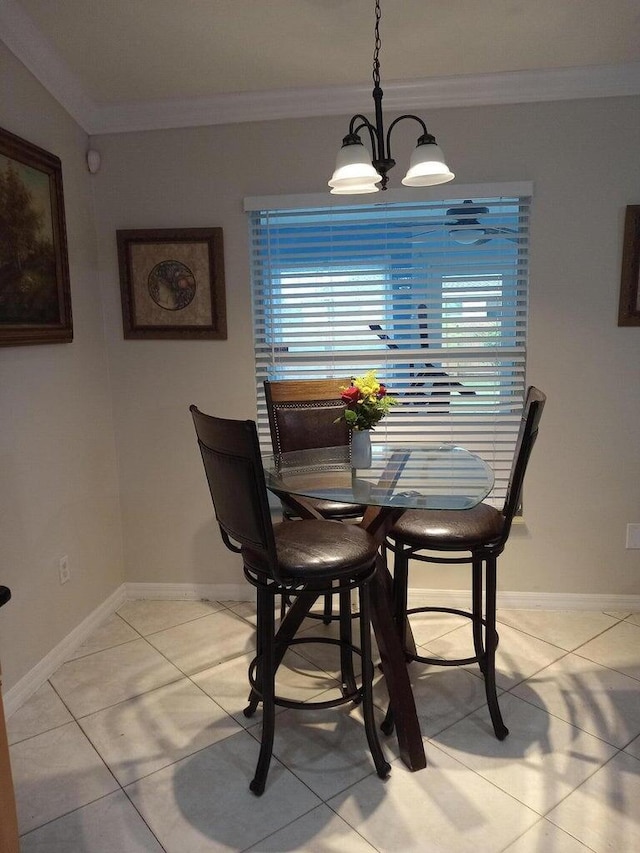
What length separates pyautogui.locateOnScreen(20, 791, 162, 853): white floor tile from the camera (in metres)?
1.66

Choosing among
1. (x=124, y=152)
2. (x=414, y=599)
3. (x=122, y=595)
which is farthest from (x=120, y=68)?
(x=414, y=599)

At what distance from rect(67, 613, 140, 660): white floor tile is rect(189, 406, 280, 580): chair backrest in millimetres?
1327

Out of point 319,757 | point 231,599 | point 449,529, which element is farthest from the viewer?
point 231,599

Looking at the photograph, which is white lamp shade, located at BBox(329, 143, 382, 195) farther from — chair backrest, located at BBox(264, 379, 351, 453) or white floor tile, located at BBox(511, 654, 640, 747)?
white floor tile, located at BBox(511, 654, 640, 747)

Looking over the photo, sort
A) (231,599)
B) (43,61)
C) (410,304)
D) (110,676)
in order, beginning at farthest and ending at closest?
(231,599) → (410,304) → (110,676) → (43,61)

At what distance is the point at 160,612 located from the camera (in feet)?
10.1

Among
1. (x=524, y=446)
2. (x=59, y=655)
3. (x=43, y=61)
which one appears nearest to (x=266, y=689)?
(x=524, y=446)

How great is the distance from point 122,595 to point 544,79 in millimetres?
3244

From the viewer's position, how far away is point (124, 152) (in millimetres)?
2900

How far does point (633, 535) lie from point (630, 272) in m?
1.26

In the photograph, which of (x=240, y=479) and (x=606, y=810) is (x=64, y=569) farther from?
(x=606, y=810)

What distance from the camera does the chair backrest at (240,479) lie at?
1.64 metres

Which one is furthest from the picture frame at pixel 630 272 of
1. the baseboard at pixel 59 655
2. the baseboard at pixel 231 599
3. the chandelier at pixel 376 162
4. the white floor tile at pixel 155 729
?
the baseboard at pixel 59 655

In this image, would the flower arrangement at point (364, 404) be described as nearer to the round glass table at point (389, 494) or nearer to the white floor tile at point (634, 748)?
the round glass table at point (389, 494)
